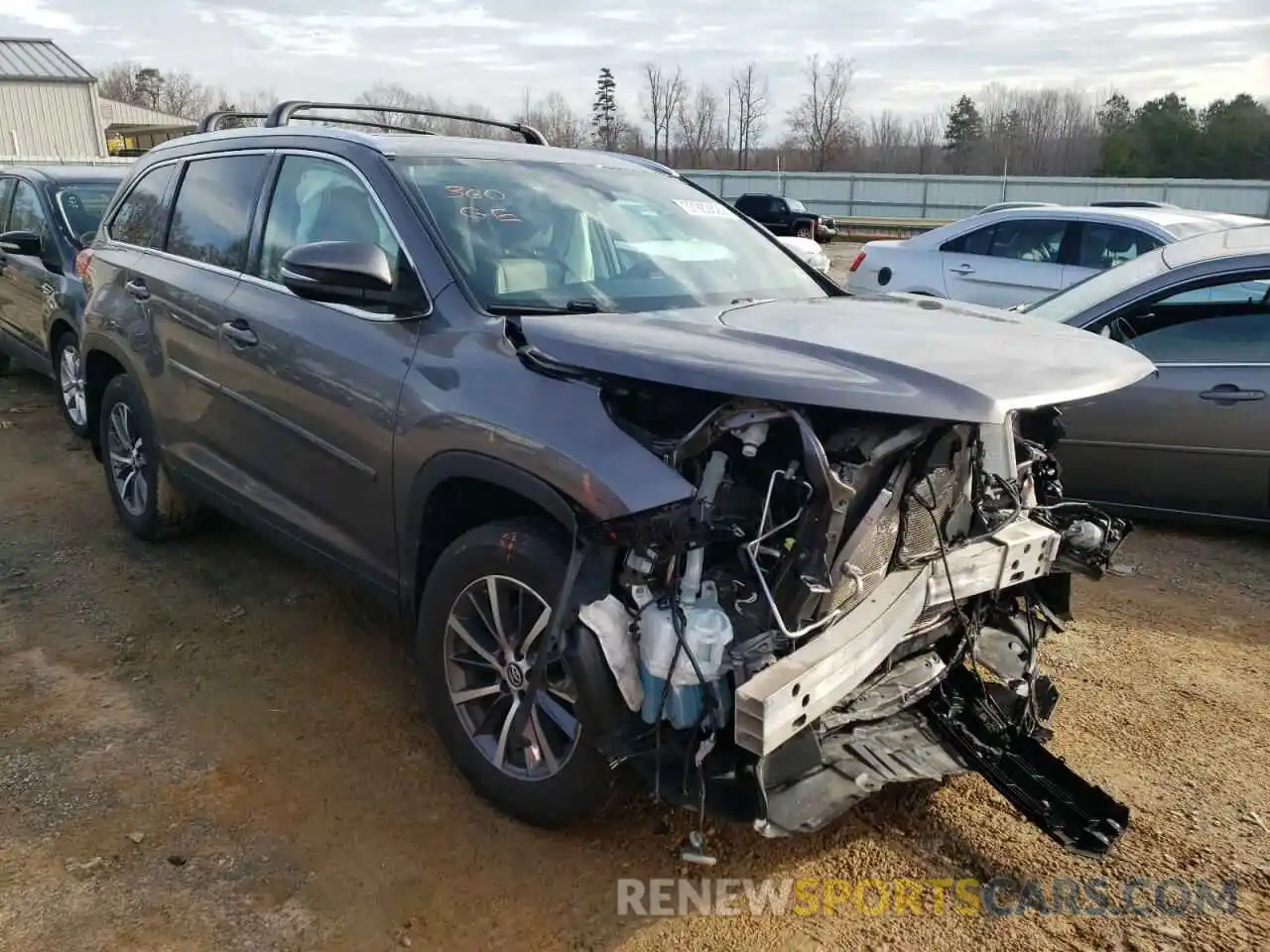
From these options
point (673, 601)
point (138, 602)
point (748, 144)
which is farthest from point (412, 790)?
point (748, 144)

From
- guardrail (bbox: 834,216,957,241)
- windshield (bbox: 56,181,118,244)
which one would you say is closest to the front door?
windshield (bbox: 56,181,118,244)

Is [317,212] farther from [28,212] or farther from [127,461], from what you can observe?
[28,212]

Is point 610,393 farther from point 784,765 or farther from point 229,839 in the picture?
point 229,839

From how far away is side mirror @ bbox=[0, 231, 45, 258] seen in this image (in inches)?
271

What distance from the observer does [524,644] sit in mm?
2760

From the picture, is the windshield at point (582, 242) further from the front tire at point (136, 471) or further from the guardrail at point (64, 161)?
the guardrail at point (64, 161)

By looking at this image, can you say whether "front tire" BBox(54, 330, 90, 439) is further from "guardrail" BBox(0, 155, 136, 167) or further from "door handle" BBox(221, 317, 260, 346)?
"door handle" BBox(221, 317, 260, 346)

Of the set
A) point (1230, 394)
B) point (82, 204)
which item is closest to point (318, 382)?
point (1230, 394)

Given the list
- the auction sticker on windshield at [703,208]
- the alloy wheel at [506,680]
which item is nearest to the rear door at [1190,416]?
the auction sticker on windshield at [703,208]

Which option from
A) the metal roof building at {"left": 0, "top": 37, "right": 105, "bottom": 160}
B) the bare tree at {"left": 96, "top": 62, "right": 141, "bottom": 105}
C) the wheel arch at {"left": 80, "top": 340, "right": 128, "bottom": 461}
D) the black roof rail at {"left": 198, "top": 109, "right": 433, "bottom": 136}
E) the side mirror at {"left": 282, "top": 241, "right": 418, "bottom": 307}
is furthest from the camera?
the bare tree at {"left": 96, "top": 62, "right": 141, "bottom": 105}

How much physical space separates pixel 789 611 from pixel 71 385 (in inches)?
247

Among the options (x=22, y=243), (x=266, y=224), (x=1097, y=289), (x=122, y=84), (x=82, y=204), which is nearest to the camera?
(x=266, y=224)

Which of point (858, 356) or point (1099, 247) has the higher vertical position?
point (858, 356)

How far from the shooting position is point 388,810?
118 inches
